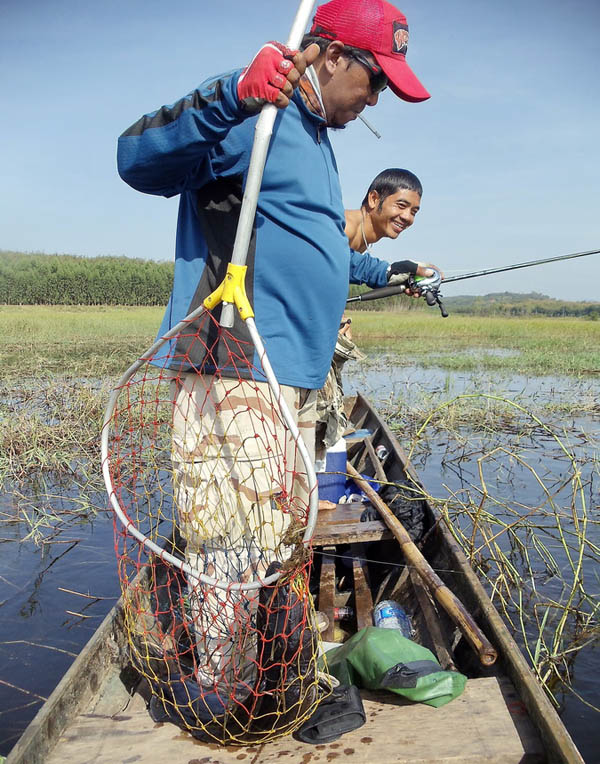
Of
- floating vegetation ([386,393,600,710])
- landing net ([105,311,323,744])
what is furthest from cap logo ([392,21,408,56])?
floating vegetation ([386,393,600,710])

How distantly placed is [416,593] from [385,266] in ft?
5.73

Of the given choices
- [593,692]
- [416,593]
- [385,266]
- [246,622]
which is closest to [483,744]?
[246,622]

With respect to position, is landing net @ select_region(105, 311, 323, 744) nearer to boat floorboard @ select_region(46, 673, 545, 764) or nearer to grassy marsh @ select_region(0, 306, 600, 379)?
boat floorboard @ select_region(46, 673, 545, 764)

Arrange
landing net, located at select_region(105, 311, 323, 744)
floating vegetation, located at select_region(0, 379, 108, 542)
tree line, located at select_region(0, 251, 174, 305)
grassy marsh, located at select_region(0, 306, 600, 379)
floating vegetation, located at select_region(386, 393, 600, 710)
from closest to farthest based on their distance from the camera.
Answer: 1. landing net, located at select_region(105, 311, 323, 744)
2. floating vegetation, located at select_region(386, 393, 600, 710)
3. floating vegetation, located at select_region(0, 379, 108, 542)
4. grassy marsh, located at select_region(0, 306, 600, 379)
5. tree line, located at select_region(0, 251, 174, 305)

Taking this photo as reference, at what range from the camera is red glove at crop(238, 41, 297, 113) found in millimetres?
1521

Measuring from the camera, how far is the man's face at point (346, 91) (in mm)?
1882

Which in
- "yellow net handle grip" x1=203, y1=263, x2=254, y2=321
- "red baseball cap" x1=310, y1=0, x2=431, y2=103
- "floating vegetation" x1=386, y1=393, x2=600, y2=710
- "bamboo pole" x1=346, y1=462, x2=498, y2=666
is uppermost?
"red baseball cap" x1=310, y1=0, x2=431, y2=103

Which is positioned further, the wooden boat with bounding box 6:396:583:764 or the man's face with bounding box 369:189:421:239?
the man's face with bounding box 369:189:421:239

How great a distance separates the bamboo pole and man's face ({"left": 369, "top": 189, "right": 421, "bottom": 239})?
173cm

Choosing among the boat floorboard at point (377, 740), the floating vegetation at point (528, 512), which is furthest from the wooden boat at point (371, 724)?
the floating vegetation at point (528, 512)

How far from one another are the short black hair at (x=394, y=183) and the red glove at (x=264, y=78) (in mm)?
2506

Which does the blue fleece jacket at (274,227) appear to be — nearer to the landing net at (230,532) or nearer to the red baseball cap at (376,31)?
the landing net at (230,532)

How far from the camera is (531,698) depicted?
178cm

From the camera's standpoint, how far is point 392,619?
2693 millimetres
